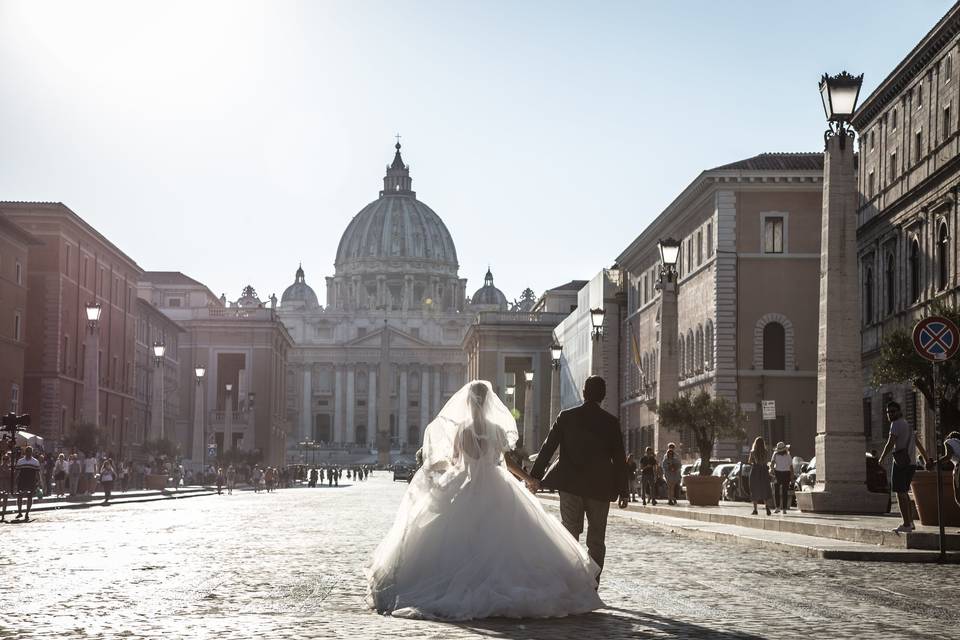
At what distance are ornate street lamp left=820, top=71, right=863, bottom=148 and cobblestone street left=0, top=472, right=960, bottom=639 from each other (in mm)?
7218

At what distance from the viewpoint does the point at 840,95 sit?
80.8ft

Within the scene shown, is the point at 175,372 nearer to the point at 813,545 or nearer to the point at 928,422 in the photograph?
the point at 928,422

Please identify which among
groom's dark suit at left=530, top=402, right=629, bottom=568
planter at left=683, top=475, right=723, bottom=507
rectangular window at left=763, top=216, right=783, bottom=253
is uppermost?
rectangular window at left=763, top=216, right=783, bottom=253

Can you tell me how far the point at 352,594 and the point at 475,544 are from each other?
2.17m

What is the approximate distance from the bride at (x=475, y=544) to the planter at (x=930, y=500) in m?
11.2

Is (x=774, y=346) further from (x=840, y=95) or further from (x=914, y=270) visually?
(x=840, y=95)

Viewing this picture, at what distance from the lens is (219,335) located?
141125 millimetres

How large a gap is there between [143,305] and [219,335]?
3960 centimetres

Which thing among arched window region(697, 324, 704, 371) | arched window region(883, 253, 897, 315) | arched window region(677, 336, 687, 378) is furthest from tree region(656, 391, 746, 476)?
arched window region(677, 336, 687, 378)

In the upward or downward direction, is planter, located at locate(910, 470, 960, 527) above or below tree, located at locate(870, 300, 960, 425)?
below

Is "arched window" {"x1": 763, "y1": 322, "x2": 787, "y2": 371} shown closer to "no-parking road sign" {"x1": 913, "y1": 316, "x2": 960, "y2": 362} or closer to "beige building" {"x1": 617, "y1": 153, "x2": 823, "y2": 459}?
"beige building" {"x1": 617, "y1": 153, "x2": 823, "y2": 459}

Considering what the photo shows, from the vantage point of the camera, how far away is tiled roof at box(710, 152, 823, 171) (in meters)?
61.9

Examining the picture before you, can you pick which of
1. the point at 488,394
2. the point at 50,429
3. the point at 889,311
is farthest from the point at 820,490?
the point at 50,429

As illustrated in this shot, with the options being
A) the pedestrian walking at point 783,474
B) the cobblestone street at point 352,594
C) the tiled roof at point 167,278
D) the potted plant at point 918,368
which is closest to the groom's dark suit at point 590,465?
the cobblestone street at point 352,594
